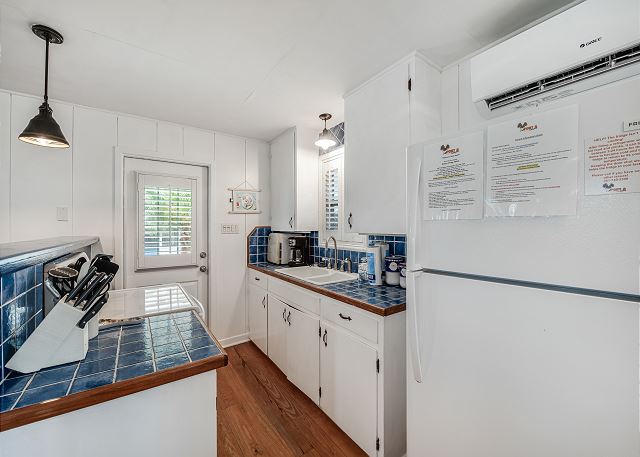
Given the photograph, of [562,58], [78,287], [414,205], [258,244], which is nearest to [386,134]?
[414,205]

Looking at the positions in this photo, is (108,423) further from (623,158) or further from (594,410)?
(623,158)

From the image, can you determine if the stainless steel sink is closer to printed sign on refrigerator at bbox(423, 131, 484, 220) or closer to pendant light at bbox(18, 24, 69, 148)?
printed sign on refrigerator at bbox(423, 131, 484, 220)

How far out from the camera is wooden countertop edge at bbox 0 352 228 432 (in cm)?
69

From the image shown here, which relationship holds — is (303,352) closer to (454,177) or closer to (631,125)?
(454,177)

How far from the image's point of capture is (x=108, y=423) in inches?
32.1

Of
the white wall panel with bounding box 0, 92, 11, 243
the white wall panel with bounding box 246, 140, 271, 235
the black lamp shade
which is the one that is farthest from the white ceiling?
the white wall panel with bounding box 246, 140, 271, 235

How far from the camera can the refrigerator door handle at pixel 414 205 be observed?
119 centimetres

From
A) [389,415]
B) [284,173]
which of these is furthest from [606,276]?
[284,173]

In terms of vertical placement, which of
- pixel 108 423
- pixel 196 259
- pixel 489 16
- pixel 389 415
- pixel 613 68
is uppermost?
pixel 489 16

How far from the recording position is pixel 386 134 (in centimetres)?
176

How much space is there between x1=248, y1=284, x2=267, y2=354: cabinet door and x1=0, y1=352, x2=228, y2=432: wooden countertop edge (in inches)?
70.1

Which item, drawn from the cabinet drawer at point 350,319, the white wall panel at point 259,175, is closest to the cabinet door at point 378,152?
the cabinet drawer at point 350,319

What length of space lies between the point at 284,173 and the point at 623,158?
257 centimetres

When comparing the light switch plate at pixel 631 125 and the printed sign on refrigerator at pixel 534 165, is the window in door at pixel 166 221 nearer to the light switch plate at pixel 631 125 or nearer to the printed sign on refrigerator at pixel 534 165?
the printed sign on refrigerator at pixel 534 165
